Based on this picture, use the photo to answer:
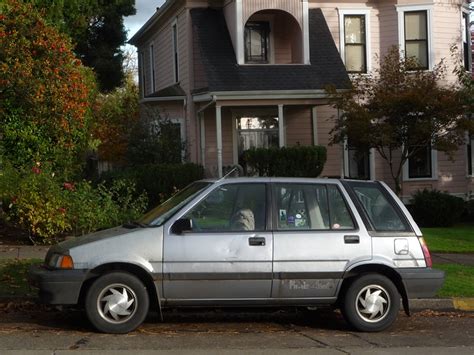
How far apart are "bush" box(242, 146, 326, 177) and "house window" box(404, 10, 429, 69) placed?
4.67m

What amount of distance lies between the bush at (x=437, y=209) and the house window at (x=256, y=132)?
4611 millimetres

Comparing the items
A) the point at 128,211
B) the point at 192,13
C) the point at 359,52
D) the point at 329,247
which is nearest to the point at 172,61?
the point at 192,13

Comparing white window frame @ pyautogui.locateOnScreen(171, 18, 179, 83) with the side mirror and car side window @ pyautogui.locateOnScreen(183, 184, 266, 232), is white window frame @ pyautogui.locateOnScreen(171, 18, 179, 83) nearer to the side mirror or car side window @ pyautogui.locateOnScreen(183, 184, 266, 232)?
car side window @ pyautogui.locateOnScreen(183, 184, 266, 232)

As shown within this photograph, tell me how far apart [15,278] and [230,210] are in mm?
4105

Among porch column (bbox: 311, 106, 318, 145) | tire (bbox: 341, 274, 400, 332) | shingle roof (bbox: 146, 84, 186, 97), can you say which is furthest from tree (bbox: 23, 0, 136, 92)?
tire (bbox: 341, 274, 400, 332)

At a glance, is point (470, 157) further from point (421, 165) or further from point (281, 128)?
point (281, 128)

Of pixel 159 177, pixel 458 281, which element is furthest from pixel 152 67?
pixel 458 281

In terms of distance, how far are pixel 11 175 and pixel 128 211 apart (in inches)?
91.8

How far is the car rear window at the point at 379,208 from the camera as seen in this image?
8.45 m

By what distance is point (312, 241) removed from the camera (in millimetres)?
8219

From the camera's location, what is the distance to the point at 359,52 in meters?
22.6

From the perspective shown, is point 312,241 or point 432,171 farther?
point 432,171

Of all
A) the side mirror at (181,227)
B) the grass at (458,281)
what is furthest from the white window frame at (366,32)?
the side mirror at (181,227)

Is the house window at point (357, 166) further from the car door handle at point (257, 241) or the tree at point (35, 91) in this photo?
the car door handle at point (257, 241)
